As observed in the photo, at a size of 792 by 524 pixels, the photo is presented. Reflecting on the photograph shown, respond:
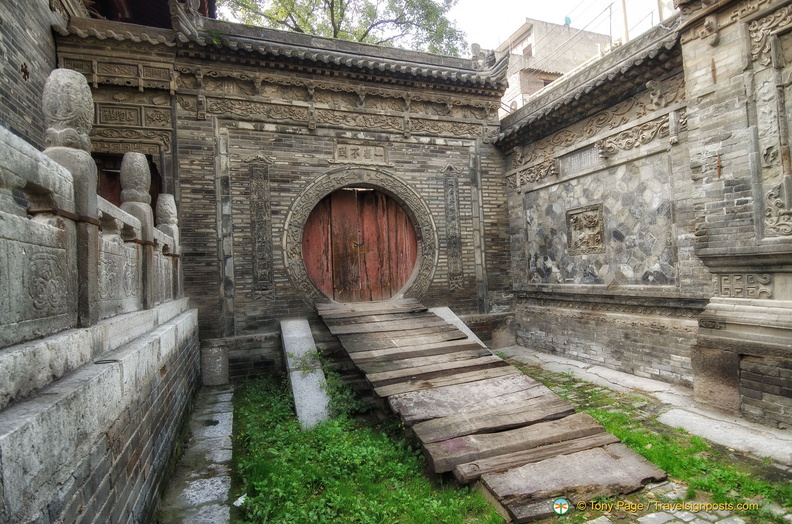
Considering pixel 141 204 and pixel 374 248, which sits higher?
pixel 141 204

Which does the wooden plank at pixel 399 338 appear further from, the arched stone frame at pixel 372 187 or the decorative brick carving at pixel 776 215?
the decorative brick carving at pixel 776 215

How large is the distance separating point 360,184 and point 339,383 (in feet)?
12.1

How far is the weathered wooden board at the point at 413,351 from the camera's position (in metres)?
5.02

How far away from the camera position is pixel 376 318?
6.42 m

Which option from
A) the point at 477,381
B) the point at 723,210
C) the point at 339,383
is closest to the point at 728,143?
the point at 723,210

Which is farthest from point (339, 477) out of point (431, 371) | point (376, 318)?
point (376, 318)

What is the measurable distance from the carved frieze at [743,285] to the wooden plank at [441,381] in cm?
235

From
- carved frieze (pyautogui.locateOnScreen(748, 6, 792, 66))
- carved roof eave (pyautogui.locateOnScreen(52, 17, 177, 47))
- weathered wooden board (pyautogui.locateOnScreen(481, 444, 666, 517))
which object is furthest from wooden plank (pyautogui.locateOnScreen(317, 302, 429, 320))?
carved frieze (pyautogui.locateOnScreen(748, 6, 792, 66))

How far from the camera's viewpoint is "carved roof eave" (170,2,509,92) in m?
6.49

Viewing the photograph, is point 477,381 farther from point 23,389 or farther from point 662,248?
point 23,389

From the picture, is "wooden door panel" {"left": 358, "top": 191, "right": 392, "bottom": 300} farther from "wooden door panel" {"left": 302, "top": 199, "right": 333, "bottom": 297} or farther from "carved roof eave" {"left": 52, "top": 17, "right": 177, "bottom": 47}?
"carved roof eave" {"left": 52, "top": 17, "right": 177, "bottom": 47}

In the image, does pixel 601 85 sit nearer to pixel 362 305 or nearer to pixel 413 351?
pixel 413 351

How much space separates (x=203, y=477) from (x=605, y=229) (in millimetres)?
6146

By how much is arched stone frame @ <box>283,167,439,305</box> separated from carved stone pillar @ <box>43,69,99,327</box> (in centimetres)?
454
